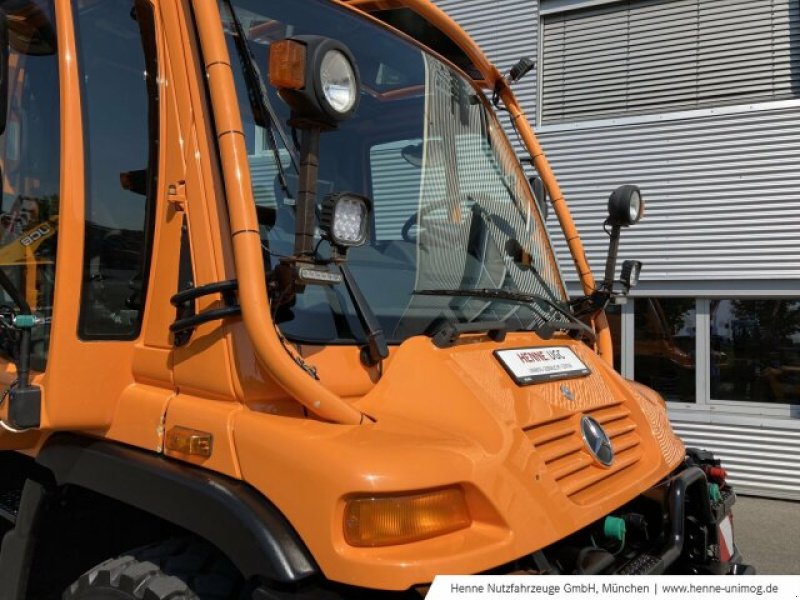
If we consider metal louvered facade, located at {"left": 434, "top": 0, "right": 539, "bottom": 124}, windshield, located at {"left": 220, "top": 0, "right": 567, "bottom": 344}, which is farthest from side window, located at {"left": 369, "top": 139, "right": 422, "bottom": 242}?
metal louvered facade, located at {"left": 434, "top": 0, "right": 539, "bottom": 124}

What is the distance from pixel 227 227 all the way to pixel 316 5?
1069 millimetres

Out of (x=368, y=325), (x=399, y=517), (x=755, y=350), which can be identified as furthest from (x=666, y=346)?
(x=399, y=517)

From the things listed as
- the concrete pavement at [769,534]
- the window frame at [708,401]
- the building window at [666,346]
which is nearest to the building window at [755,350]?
the window frame at [708,401]

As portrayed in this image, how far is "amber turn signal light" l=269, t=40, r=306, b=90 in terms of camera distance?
1704 mm

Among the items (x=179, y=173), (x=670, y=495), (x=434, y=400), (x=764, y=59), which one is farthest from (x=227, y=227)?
(x=764, y=59)

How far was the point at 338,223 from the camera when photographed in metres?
1.81

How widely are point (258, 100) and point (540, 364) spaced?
4.18ft

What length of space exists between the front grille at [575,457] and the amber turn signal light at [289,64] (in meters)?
1.16

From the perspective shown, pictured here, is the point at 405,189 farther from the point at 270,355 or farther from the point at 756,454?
the point at 756,454

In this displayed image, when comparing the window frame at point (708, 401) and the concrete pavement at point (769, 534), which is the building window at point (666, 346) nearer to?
the window frame at point (708, 401)

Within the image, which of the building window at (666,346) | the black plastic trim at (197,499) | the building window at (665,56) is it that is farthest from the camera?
the building window at (666,346)

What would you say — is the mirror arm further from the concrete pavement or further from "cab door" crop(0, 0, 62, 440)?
the concrete pavement

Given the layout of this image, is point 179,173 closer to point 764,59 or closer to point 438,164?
point 438,164

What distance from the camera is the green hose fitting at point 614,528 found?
2.10 meters
